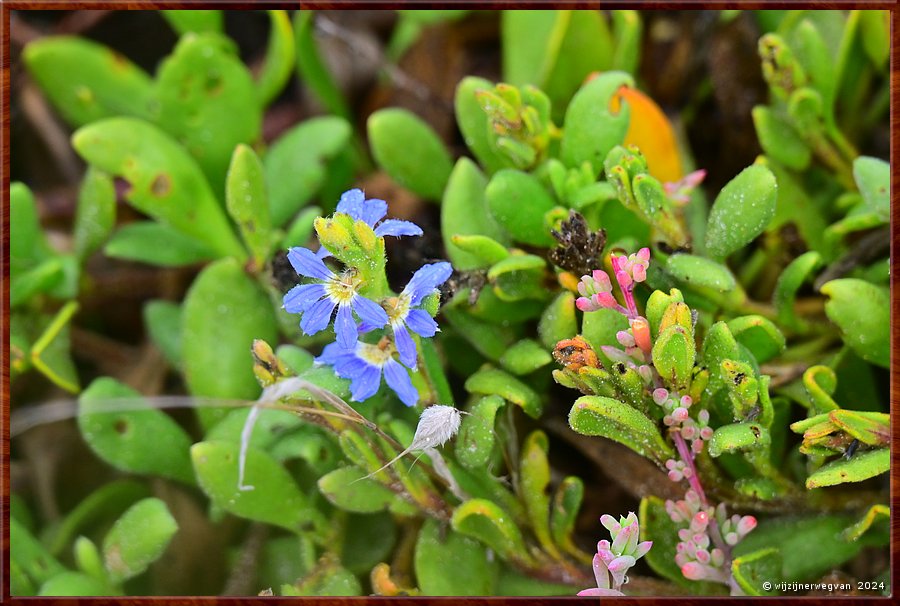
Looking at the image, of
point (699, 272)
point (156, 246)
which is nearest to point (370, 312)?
point (699, 272)

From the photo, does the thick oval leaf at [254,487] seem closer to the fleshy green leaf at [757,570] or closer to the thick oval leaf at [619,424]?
the thick oval leaf at [619,424]

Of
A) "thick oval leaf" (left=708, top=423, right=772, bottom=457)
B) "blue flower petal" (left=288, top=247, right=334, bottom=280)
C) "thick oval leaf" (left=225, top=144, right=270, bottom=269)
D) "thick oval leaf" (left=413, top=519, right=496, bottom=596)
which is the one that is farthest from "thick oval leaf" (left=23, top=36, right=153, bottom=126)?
"thick oval leaf" (left=708, top=423, right=772, bottom=457)

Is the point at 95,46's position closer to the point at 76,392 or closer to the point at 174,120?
the point at 174,120

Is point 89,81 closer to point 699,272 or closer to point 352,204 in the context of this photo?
point 352,204

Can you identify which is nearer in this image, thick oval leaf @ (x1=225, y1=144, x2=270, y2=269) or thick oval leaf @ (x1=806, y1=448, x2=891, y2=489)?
thick oval leaf @ (x1=806, y1=448, x2=891, y2=489)

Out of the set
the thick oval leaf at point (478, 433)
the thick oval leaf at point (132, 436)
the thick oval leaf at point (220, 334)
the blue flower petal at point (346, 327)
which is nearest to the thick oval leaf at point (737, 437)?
the thick oval leaf at point (478, 433)

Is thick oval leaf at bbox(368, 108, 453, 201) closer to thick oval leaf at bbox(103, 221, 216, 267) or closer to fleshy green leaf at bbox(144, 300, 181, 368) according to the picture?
thick oval leaf at bbox(103, 221, 216, 267)

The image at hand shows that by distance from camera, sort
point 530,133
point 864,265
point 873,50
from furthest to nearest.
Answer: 1. point 873,50
2. point 864,265
3. point 530,133

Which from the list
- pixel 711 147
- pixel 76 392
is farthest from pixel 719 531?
pixel 76 392
